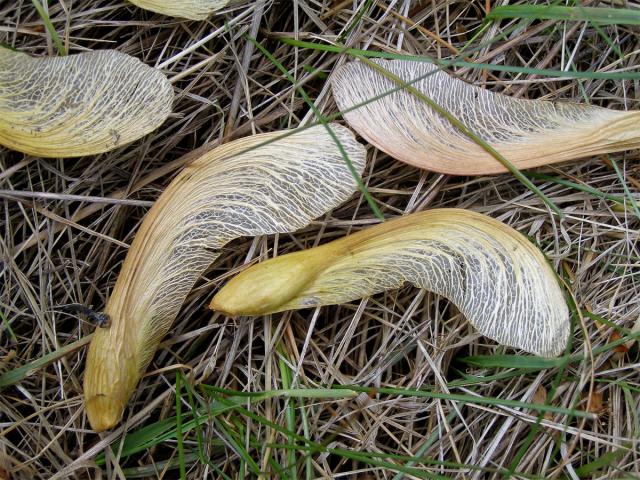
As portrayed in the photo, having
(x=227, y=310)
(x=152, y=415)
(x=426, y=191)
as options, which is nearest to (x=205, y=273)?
(x=227, y=310)

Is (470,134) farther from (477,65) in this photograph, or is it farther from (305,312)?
(305,312)

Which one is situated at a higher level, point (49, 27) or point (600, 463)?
point (49, 27)

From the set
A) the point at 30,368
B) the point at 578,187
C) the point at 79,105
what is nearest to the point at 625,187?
the point at 578,187

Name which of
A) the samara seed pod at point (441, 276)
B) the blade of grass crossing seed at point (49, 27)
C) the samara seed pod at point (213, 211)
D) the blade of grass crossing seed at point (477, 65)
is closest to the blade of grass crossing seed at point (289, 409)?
the samara seed pod at point (441, 276)

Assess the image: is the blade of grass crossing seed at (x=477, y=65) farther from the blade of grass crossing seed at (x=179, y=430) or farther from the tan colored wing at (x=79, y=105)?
the blade of grass crossing seed at (x=179, y=430)

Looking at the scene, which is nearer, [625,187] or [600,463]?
[600,463]

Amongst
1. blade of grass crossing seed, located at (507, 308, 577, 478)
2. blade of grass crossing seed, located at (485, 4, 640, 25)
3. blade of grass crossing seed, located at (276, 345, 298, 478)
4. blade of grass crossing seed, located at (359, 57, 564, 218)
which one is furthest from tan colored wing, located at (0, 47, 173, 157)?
blade of grass crossing seed, located at (507, 308, 577, 478)

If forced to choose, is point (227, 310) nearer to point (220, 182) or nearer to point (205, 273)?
point (205, 273)
